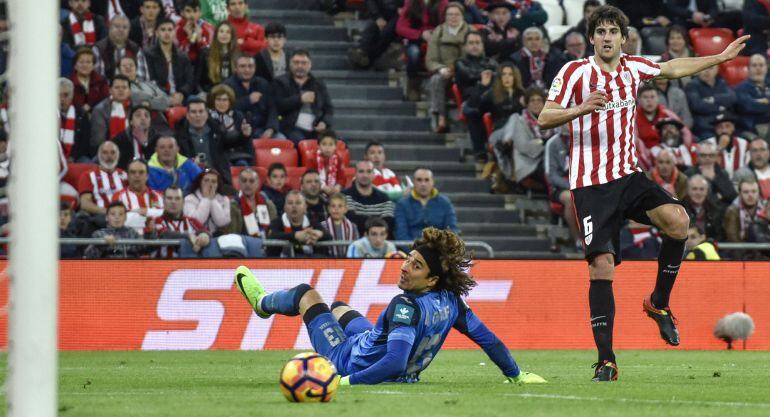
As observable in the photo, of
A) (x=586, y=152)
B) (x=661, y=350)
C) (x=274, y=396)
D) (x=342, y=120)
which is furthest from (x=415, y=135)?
(x=274, y=396)

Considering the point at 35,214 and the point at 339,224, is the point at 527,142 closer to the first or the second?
the point at 339,224

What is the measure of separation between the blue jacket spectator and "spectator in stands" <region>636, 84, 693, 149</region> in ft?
11.6

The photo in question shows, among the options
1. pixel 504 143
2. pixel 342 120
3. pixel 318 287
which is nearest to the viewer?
pixel 318 287

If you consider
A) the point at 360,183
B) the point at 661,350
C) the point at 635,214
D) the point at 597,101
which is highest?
the point at 597,101

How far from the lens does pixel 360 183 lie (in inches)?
730

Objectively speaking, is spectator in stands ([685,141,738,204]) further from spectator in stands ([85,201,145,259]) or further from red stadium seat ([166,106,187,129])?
spectator in stands ([85,201,145,259])

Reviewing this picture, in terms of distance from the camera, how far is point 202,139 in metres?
18.7

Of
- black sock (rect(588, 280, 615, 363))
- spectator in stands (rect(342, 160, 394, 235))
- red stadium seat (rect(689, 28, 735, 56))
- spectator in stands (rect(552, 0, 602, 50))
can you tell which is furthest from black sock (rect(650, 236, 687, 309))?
red stadium seat (rect(689, 28, 735, 56))

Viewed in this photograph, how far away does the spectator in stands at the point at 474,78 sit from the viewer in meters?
20.9

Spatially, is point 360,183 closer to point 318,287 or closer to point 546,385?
point 318,287

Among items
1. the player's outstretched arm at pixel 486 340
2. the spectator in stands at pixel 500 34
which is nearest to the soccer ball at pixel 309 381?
the player's outstretched arm at pixel 486 340

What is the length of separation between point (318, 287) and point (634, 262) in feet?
11.7

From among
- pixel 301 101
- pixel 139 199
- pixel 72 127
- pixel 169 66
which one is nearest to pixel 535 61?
pixel 301 101

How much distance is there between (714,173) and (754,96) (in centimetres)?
264
